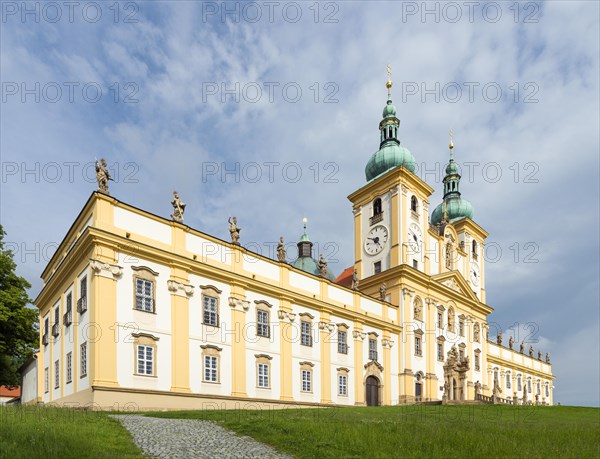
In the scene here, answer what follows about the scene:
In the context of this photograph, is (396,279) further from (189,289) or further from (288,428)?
(288,428)

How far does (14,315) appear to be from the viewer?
3244cm

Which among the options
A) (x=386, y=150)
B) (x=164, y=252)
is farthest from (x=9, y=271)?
(x=386, y=150)

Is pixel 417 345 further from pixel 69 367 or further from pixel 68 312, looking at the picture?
pixel 68 312

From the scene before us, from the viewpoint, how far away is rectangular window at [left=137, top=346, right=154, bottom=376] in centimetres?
2272

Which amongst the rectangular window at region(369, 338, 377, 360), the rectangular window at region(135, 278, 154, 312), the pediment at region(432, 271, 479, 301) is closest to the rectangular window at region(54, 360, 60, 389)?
the rectangular window at region(135, 278, 154, 312)

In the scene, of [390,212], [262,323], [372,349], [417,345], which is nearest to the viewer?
[262,323]

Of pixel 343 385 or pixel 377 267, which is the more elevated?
pixel 377 267

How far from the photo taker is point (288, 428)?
12883mm

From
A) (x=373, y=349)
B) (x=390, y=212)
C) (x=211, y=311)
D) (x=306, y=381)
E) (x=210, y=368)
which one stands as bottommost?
(x=306, y=381)

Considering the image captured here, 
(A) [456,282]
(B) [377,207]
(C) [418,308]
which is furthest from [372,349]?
(A) [456,282]

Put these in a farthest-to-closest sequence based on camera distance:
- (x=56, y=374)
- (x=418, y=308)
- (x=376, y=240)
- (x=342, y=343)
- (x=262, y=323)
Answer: (x=376, y=240) → (x=418, y=308) → (x=342, y=343) → (x=262, y=323) → (x=56, y=374)

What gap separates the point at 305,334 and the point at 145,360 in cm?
1124

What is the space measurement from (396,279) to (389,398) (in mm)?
9425

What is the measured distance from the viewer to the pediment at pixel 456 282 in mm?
44737
